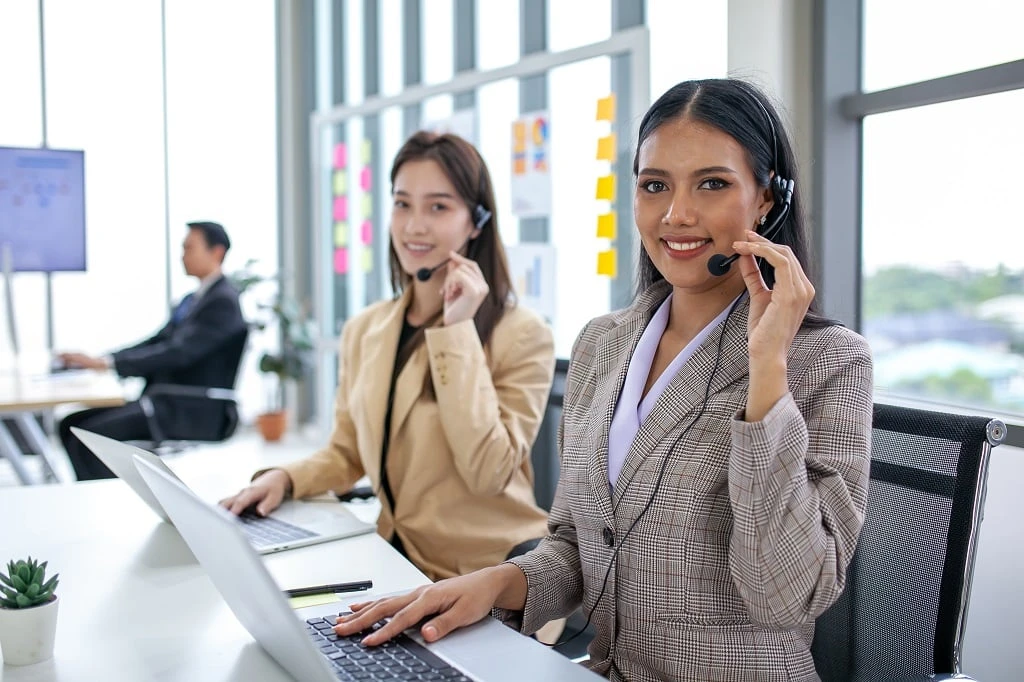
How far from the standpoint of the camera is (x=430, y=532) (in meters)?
1.96

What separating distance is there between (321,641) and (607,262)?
2.47 meters

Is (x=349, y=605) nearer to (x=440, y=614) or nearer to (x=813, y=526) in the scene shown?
(x=440, y=614)

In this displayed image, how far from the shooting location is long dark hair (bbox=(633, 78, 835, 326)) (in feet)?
4.20

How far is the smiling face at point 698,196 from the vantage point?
1.27 meters

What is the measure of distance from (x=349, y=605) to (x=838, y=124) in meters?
1.92

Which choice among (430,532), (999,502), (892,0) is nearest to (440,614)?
(430,532)

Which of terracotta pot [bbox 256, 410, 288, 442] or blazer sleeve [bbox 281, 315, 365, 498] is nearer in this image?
blazer sleeve [bbox 281, 315, 365, 498]

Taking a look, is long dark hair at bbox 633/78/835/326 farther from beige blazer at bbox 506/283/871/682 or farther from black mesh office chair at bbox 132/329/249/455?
black mesh office chair at bbox 132/329/249/455

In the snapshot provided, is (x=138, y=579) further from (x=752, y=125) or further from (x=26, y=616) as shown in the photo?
(x=752, y=125)

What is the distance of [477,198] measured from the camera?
85.4 inches

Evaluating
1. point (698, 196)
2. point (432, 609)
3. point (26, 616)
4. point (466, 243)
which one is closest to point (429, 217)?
point (466, 243)

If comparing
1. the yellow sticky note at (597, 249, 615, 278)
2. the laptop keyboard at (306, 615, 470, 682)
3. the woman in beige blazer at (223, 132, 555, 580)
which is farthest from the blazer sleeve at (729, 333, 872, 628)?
the yellow sticky note at (597, 249, 615, 278)

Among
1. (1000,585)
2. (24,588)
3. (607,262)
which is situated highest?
(607,262)

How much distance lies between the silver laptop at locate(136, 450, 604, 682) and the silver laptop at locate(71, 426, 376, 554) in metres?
0.39
